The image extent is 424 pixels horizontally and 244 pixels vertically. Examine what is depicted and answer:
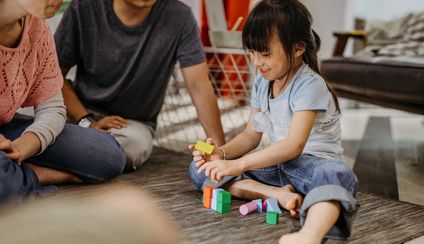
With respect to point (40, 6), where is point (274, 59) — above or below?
below

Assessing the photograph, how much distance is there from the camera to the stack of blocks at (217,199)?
1146 mm

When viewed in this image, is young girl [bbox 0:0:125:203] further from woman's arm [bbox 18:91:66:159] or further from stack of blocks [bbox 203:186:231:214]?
stack of blocks [bbox 203:186:231:214]

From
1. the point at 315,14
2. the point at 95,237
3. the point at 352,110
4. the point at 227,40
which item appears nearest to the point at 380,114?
the point at 352,110

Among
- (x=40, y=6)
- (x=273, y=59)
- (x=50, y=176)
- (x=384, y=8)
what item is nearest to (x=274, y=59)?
(x=273, y=59)

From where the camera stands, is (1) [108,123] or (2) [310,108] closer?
(2) [310,108]

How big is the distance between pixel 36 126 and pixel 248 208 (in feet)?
1.69

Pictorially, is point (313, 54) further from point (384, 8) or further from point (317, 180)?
point (384, 8)

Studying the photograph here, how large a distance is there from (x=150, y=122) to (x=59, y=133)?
17.4 inches

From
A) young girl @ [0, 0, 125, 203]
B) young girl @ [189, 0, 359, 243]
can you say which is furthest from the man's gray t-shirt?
young girl @ [189, 0, 359, 243]

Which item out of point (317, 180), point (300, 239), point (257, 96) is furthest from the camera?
point (257, 96)

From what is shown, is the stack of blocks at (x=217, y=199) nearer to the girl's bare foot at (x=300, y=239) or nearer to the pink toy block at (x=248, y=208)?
the pink toy block at (x=248, y=208)

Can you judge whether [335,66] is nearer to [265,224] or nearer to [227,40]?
[227,40]

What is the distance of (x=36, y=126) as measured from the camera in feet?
3.91

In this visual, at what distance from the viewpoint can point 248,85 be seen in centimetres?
236
